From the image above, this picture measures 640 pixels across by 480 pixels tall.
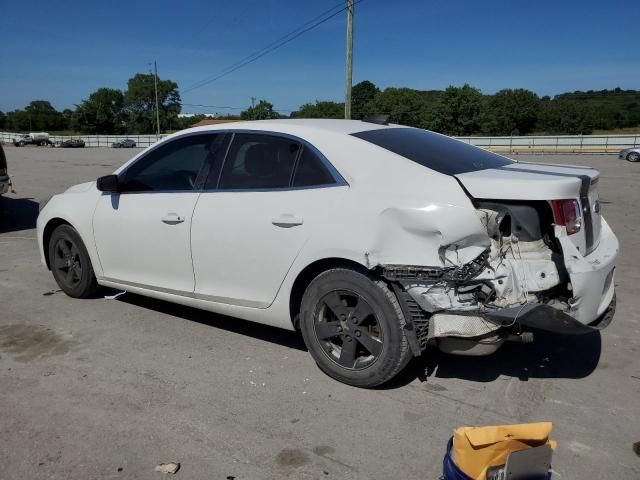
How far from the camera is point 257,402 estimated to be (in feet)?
10.9

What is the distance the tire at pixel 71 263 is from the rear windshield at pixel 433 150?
288 cm

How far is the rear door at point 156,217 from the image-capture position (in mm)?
4113

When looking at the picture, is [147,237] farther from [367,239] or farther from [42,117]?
[42,117]

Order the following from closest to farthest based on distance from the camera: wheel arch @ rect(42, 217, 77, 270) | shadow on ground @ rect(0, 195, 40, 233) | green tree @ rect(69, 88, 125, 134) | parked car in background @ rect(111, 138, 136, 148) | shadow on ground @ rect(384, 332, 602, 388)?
shadow on ground @ rect(384, 332, 602, 388) → wheel arch @ rect(42, 217, 77, 270) → shadow on ground @ rect(0, 195, 40, 233) → parked car in background @ rect(111, 138, 136, 148) → green tree @ rect(69, 88, 125, 134)

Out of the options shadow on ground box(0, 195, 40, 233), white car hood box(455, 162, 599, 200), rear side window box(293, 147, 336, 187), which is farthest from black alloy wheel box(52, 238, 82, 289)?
shadow on ground box(0, 195, 40, 233)

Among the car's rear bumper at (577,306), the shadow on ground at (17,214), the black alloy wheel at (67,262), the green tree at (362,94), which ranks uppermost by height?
the green tree at (362,94)

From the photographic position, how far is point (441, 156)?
143 inches

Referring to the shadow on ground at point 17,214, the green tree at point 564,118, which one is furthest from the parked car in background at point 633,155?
the green tree at point 564,118

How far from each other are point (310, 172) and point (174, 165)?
1.31 metres

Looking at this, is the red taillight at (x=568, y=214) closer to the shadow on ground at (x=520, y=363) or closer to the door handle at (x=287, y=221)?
the shadow on ground at (x=520, y=363)

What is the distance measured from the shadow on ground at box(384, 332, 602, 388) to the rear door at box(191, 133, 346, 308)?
1.11 meters

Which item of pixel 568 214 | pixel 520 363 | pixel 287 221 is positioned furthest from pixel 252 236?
pixel 520 363

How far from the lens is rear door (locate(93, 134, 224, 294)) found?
4.11 m

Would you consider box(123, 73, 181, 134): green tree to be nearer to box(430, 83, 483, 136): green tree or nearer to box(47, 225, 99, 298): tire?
box(430, 83, 483, 136): green tree
